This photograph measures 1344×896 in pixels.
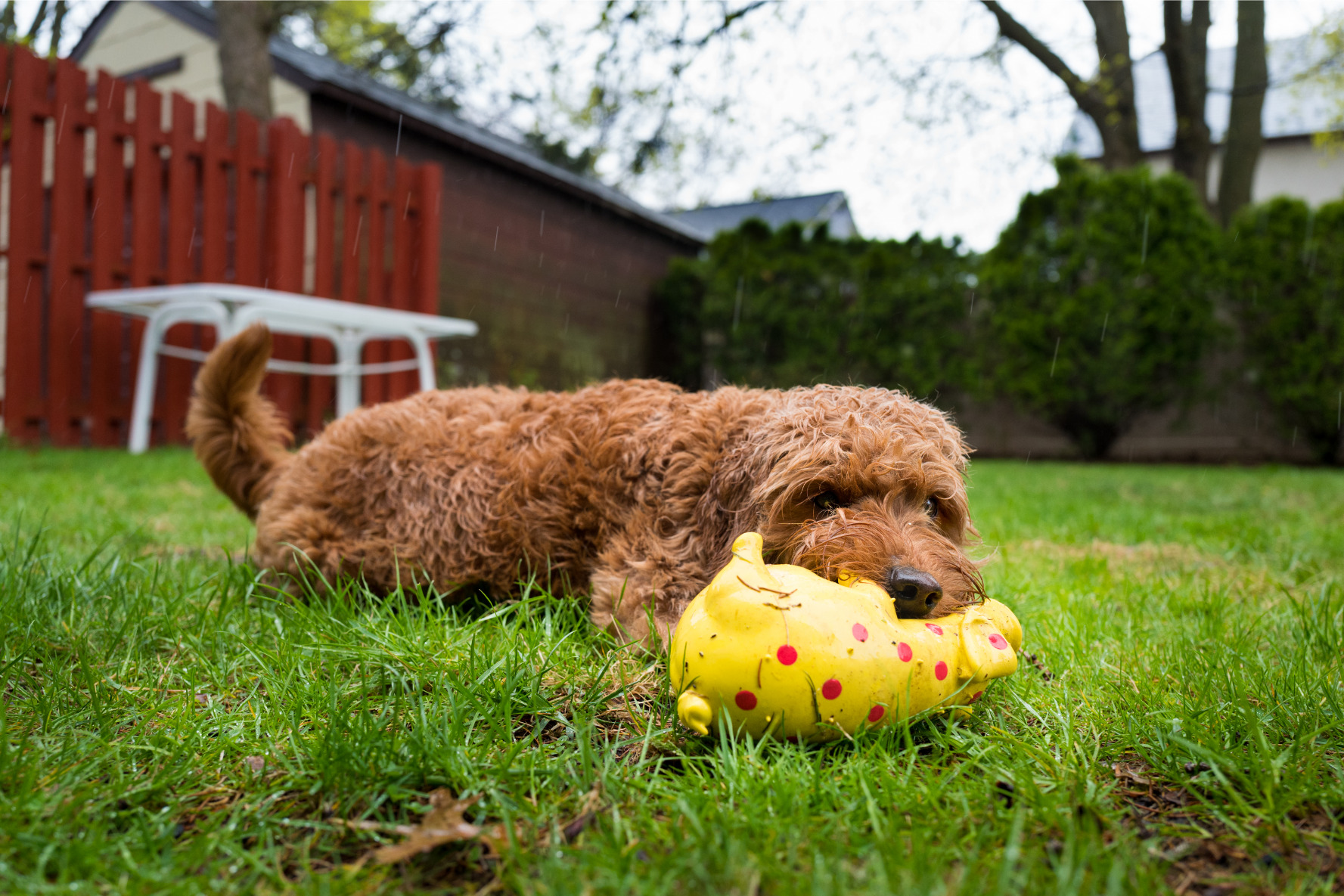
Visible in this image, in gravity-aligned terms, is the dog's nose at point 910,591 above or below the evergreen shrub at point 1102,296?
below

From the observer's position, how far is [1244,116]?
49.2 feet

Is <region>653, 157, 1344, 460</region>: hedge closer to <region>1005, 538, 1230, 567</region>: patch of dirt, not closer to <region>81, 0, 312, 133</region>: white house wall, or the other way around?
<region>81, 0, 312, 133</region>: white house wall

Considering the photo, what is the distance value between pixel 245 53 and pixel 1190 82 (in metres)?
14.7

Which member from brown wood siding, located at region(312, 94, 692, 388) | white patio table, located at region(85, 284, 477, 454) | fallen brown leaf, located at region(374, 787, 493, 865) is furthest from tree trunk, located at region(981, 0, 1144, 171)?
fallen brown leaf, located at region(374, 787, 493, 865)

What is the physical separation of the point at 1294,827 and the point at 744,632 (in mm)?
1035

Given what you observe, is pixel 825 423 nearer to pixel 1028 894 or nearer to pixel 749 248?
pixel 1028 894

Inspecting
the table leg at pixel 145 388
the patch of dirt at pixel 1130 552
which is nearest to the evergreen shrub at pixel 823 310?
the patch of dirt at pixel 1130 552

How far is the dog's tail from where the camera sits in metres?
3.37

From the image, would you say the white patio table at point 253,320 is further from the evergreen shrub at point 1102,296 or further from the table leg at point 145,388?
the evergreen shrub at point 1102,296

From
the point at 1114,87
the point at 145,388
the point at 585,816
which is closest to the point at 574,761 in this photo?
the point at 585,816

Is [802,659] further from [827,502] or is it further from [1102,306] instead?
[1102,306]

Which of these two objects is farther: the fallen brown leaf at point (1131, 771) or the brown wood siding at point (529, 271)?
the brown wood siding at point (529, 271)

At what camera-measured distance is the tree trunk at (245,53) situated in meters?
10.1

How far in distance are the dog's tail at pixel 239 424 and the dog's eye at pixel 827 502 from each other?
2.29 metres
